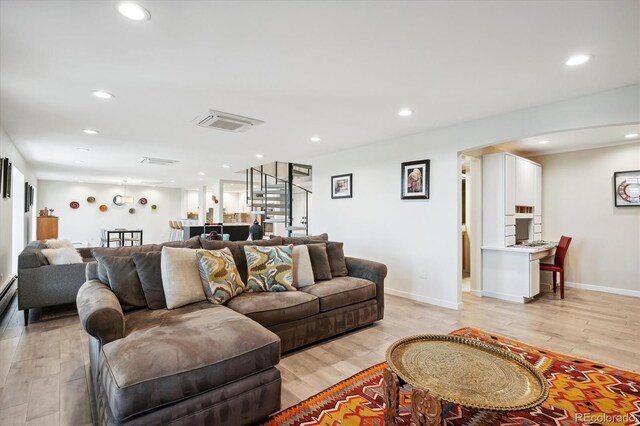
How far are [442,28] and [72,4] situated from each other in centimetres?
219

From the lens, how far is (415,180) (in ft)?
14.8

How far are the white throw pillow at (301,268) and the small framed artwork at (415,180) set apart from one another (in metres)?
2.03

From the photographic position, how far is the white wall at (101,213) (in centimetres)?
1025

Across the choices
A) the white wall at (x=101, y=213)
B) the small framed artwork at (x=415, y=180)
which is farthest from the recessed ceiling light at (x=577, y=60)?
the white wall at (x=101, y=213)

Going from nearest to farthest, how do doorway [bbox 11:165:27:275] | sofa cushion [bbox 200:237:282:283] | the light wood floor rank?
the light wood floor
sofa cushion [bbox 200:237:282:283]
doorway [bbox 11:165:27:275]

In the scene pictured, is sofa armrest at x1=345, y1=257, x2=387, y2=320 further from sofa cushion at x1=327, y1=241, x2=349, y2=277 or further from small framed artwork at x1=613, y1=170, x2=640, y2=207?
small framed artwork at x1=613, y1=170, x2=640, y2=207

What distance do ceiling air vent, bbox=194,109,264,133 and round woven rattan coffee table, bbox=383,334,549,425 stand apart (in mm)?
3053

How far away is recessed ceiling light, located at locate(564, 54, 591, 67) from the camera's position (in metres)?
2.33

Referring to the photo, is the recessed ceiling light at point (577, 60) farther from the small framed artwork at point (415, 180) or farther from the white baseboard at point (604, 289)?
the white baseboard at point (604, 289)

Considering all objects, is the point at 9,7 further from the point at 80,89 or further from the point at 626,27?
the point at 626,27

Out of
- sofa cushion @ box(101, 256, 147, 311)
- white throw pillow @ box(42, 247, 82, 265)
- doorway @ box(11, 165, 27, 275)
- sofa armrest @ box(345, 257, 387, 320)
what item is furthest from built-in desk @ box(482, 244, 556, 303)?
doorway @ box(11, 165, 27, 275)

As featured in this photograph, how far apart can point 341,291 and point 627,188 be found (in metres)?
5.05

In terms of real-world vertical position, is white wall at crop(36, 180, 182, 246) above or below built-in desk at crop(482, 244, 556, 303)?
above

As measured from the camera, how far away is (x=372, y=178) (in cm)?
514
